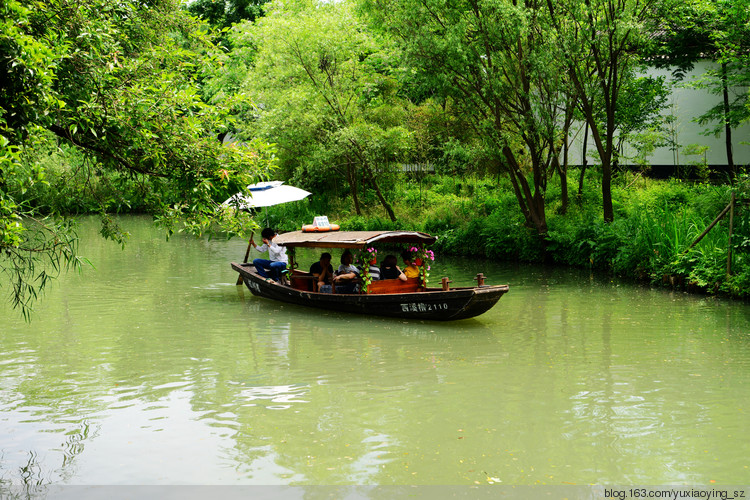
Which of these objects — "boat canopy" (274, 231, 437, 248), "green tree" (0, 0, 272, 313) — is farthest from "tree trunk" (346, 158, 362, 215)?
"green tree" (0, 0, 272, 313)

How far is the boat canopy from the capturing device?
1489cm

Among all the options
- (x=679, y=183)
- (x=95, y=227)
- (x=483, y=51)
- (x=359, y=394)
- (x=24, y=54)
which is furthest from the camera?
(x=95, y=227)

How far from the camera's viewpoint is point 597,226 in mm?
20969

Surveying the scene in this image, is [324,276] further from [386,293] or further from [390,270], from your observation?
[386,293]

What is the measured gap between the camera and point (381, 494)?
6.65 metres

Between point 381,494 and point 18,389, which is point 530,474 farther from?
point 18,389

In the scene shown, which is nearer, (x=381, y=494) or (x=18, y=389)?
(x=381, y=494)

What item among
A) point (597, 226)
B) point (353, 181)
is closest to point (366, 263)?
point (597, 226)

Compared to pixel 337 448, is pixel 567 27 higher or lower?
higher

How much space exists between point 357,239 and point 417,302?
5.87 ft

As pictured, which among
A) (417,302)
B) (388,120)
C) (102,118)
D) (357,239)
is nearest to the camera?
(102,118)

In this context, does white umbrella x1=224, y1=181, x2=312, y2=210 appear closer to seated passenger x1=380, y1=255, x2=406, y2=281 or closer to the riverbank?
seated passenger x1=380, y1=255, x2=406, y2=281

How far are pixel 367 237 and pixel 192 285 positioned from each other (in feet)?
22.8

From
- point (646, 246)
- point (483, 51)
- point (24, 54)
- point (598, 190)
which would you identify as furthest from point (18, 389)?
point (598, 190)
